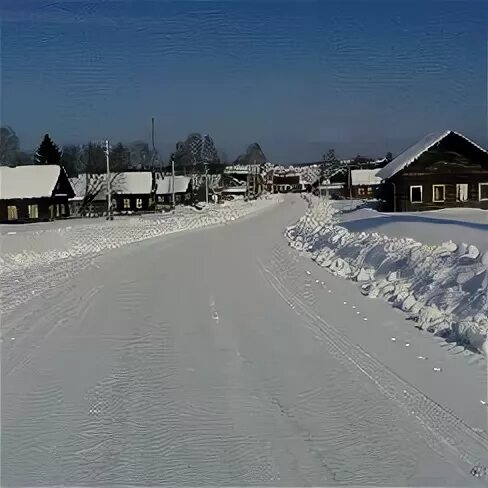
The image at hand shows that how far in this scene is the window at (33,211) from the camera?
6856cm

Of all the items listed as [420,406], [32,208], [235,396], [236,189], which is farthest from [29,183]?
[236,189]

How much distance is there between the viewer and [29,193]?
223 ft

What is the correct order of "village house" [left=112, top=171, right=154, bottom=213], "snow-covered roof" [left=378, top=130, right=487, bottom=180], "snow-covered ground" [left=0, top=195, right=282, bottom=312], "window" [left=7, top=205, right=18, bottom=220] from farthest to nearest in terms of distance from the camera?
1. "village house" [left=112, top=171, right=154, bottom=213]
2. "window" [left=7, top=205, right=18, bottom=220]
3. "snow-covered roof" [left=378, top=130, right=487, bottom=180]
4. "snow-covered ground" [left=0, top=195, right=282, bottom=312]

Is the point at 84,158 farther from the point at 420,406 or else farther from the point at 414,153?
the point at 420,406

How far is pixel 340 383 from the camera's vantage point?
23.0 ft

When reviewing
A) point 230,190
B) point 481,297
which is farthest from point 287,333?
point 230,190

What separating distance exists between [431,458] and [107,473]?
2.16 meters

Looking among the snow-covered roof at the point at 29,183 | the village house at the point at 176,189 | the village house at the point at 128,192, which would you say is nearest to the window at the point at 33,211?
the snow-covered roof at the point at 29,183

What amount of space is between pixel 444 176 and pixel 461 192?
5.36ft

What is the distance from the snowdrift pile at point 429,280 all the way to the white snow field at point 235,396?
309mm

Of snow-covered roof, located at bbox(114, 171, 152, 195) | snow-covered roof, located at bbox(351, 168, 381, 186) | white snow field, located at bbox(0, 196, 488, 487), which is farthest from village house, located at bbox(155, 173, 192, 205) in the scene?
white snow field, located at bbox(0, 196, 488, 487)

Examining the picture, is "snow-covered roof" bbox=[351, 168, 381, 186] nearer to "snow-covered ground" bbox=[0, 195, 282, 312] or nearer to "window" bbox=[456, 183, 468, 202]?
"window" bbox=[456, 183, 468, 202]

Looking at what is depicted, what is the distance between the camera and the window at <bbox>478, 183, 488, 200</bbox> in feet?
158

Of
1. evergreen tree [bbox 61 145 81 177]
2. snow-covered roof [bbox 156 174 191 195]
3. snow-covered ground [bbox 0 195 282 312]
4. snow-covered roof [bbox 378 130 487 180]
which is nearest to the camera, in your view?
snow-covered ground [bbox 0 195 282 312]
